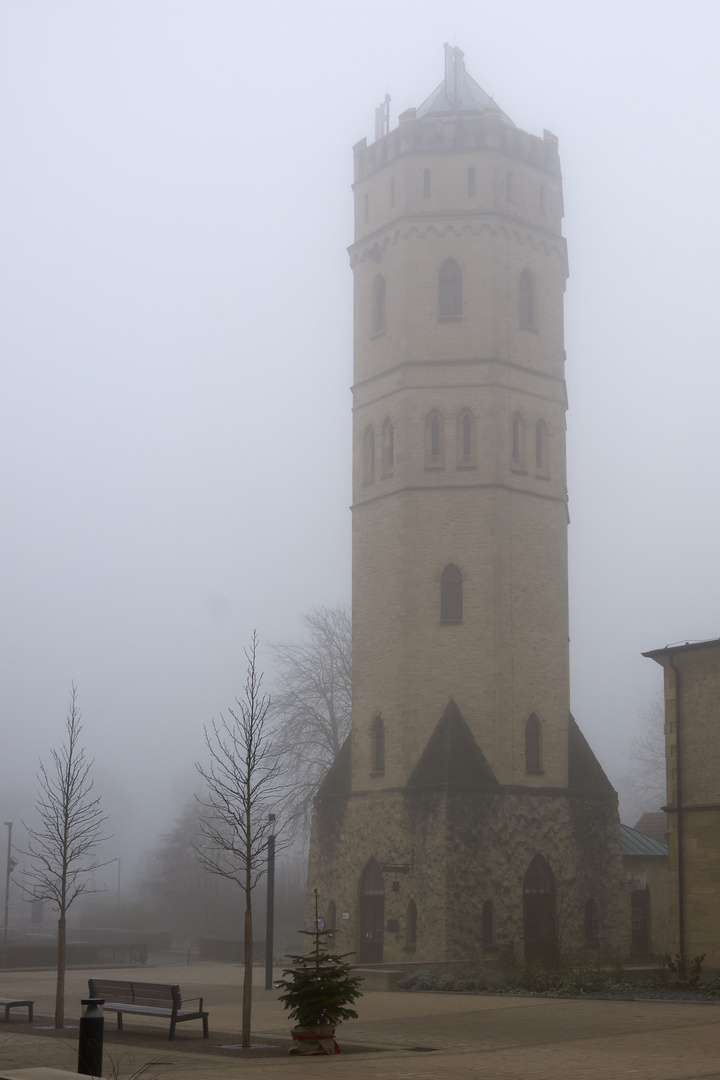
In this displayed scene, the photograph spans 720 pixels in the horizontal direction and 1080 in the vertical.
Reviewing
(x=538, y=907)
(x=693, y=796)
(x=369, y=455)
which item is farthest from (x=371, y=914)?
(x=369, y=455)

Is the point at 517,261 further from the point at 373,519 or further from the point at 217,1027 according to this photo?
the point at 217,1027

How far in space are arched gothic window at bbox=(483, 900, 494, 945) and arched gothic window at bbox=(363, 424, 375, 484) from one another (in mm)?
13459

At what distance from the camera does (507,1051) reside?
14.8 m

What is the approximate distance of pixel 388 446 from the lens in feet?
128

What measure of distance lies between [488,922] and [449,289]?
19.2 metres

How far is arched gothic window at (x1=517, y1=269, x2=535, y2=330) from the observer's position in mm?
39750

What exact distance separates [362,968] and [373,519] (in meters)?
14.1

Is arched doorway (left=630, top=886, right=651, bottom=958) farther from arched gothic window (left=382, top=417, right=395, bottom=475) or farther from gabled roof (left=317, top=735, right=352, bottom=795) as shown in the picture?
arched gothic window (left=382, top=417, right=395, bottom=475)

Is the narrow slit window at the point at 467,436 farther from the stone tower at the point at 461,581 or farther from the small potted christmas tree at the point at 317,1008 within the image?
the small potted christmas tree at the point at 317,1008

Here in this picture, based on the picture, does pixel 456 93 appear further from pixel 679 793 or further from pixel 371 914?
pixel 371 914

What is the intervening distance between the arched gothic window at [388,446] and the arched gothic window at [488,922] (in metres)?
13.3

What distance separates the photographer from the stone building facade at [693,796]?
26219 mm

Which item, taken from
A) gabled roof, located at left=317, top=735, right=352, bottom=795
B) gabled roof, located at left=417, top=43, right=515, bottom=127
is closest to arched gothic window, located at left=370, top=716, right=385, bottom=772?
gabled roof, located at left=317, top=735, right=352, bottom=795

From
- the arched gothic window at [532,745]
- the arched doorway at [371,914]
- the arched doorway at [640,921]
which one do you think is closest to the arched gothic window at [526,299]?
the arched gothic window at [532,745]
